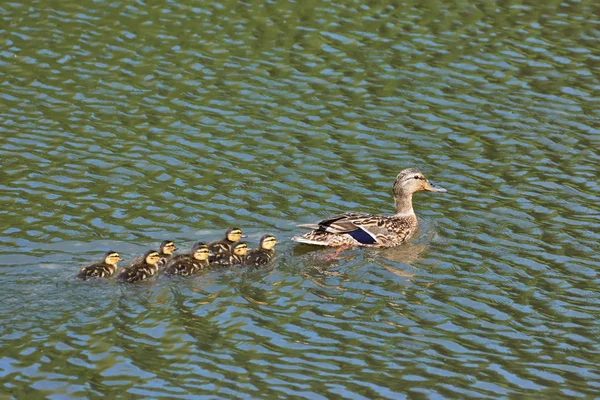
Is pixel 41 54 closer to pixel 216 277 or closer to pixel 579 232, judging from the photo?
pixel 216 277

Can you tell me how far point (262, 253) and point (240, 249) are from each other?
0.31 m

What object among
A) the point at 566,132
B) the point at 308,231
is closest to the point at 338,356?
the point at 308,231

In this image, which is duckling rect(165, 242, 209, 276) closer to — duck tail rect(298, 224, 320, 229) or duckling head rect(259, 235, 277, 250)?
duckling head rect(259, 235, 277, 250)

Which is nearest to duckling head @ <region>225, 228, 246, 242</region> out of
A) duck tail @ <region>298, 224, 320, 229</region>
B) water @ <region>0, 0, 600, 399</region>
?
water @ <region>0, 0, 600, 399</region>

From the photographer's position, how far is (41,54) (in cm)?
1748

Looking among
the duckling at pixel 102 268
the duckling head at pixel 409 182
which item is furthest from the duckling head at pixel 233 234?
the duckling head at pixel 409 182

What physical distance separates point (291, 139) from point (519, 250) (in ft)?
13.0

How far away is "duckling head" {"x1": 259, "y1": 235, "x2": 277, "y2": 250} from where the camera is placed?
1246 centimetres

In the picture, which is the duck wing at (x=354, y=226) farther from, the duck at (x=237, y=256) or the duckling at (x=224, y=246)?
the duck at (x=237, y=256)

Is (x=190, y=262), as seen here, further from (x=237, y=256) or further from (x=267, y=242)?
(x=267, y=242)

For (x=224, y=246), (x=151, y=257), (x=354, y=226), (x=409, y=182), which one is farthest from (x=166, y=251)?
(x=409, y=182)

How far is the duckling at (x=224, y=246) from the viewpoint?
12204 millimetres

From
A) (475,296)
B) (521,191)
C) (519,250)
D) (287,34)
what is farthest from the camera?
(287,34)

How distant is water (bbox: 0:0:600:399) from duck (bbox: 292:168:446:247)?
8.7 inches
